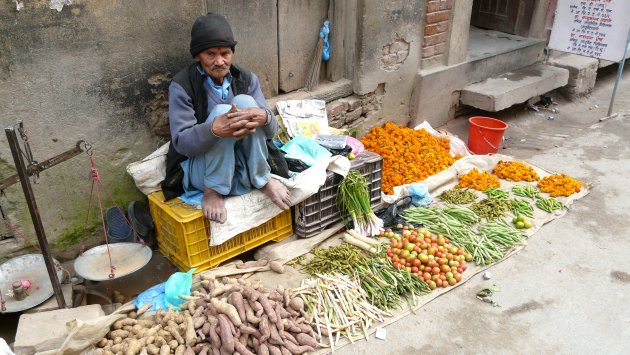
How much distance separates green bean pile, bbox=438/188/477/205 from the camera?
15.2 feet

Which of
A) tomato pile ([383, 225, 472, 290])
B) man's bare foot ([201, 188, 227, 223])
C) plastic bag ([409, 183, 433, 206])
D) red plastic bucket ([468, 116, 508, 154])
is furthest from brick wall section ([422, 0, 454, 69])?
man's bare foot ([201, 188, 227, 223])

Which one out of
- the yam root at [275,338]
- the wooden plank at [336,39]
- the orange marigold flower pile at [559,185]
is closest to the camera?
the yam root at [275,338]

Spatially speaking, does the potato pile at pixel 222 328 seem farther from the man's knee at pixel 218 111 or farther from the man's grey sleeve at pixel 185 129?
the man's knee at pixel 218 111

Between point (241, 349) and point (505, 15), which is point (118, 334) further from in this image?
point (505, 15)

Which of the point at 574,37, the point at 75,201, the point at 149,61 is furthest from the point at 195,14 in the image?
the point at 574,37

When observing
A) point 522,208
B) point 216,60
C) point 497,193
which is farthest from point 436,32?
point 216,60

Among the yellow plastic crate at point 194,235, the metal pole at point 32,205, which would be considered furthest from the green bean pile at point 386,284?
the metal pole at point 32,205

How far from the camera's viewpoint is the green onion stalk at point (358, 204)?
4062 mm

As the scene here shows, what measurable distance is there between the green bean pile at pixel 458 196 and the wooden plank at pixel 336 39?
1673 millimetres

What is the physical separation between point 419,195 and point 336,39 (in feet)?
6.02

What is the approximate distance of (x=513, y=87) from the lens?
625 centimetres

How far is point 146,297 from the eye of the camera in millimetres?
3283

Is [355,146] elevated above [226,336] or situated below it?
above

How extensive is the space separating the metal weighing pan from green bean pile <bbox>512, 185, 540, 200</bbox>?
133 inches
